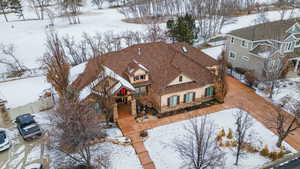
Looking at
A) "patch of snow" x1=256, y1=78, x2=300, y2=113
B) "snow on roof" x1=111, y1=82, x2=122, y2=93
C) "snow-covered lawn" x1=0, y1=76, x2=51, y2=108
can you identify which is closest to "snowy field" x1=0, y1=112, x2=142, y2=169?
"snow on roof" x1=111, y1=82, x2=122, y2=93

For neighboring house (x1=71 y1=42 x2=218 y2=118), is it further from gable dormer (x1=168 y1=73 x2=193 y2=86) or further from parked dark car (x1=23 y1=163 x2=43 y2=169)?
parked dark car (x1=23 y1=163 x2=43 y2=169)

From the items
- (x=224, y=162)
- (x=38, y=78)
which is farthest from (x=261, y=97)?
(x=38, y=78)

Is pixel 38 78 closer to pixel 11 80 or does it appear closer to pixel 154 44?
pixel 11 80

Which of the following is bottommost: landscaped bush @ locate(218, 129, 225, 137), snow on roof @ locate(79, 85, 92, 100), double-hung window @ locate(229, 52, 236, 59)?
landscaped bush @ locate(218, 129, 225, 137)

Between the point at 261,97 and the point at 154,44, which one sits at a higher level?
the point at 154,44

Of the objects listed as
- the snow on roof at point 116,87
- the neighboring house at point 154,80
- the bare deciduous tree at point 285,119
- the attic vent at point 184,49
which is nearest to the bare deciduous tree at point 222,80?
the neighboring house at point 154,80

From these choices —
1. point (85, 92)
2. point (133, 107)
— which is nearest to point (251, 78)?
point (133, 107)

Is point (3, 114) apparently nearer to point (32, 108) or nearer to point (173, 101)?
point (32, 108)
